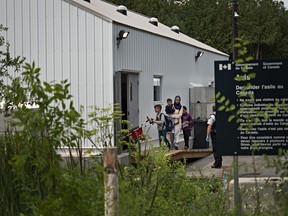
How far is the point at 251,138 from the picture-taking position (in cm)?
938


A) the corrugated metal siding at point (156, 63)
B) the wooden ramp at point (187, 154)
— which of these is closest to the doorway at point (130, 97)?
the corrugated metal siding at point (156, 63)

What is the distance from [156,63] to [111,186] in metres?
21.4

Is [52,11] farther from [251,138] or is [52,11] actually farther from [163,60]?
[251,138]

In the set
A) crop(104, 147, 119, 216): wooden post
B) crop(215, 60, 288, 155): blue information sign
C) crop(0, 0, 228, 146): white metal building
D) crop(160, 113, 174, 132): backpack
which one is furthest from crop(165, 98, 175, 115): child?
crop(104, 147, 119, 216): wooden post

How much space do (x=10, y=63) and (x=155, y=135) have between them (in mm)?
13112

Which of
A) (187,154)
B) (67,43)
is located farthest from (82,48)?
(187,154)

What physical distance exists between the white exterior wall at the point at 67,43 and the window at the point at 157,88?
18.4 feet

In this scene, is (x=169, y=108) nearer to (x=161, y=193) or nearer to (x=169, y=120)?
(x=169, y=120)

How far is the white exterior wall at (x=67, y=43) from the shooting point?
22.0 metres

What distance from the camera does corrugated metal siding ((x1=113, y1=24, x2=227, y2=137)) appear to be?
77.8 feet

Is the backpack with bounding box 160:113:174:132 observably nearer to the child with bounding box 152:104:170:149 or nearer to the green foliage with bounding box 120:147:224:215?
the child with bounding box 152:104:170:149

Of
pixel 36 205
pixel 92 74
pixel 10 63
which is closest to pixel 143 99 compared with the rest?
pixel 92 74

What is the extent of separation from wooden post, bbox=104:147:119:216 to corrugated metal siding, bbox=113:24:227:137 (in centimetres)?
1606

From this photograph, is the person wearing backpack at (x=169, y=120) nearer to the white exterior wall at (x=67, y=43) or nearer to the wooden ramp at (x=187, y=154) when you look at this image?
the wooden ramp at (x=187, y=154)
